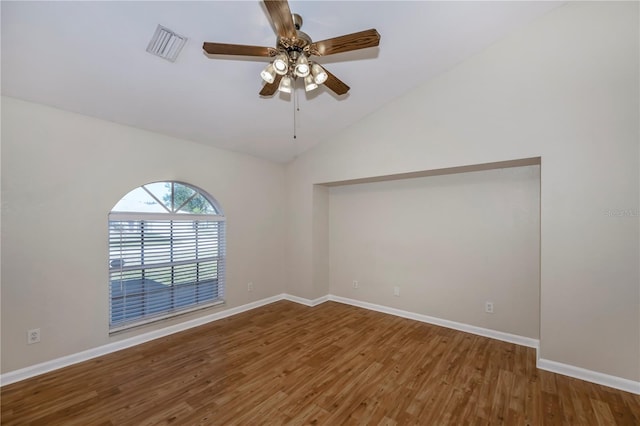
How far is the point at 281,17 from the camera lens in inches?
67.5

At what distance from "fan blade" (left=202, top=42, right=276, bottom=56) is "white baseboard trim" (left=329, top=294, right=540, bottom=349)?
12.5ft

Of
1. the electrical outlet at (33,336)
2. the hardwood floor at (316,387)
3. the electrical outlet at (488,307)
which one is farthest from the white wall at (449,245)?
the electrical outlet at (33,336)

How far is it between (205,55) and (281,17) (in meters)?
1.21

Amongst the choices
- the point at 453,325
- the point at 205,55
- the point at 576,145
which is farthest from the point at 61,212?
the point at 576,145

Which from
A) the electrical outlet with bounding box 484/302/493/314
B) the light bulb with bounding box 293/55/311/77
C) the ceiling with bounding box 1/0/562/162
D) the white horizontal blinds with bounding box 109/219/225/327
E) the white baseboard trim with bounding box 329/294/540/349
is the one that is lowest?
the white baseboard trim with bounding box 329/294/540/349

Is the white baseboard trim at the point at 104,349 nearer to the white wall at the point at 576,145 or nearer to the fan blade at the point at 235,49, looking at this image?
the fan blade at the point at 235,49

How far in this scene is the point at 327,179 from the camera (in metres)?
4.52

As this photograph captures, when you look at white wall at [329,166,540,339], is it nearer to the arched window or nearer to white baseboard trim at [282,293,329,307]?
white baseboard trim at [282,293,329,307]

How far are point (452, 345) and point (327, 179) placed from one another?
9.37 feet

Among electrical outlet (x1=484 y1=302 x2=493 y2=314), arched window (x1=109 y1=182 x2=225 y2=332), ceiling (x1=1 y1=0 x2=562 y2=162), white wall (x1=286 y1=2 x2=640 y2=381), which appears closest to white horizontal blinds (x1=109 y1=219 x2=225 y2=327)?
arched window (x1=109 y1=182 x2=225 y2=332)

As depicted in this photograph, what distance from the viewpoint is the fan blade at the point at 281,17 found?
1595mm

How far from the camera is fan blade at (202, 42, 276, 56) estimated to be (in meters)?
1.92

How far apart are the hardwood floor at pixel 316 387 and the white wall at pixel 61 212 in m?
0.41

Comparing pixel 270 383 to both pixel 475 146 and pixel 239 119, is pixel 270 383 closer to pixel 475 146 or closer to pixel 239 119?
pixel 239 119
